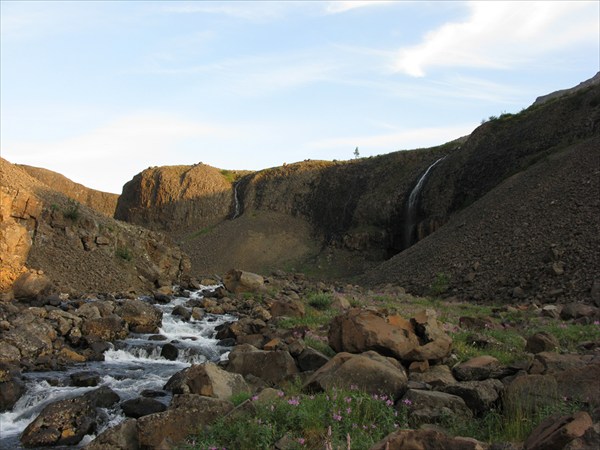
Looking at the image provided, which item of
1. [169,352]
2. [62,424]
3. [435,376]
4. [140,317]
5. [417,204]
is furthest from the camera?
[417,204]

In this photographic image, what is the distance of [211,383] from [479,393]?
401cm

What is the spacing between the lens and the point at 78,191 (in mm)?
82000

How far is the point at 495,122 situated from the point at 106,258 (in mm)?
34697

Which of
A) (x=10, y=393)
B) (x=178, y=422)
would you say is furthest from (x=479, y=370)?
(x=10, y=393)

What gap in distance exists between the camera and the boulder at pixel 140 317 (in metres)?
15.7

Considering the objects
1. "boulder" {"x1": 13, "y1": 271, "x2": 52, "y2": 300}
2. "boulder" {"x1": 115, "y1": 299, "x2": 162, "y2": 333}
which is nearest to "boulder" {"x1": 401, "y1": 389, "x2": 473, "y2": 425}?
"boulder" {"x1": 115, "y1": 299, "x2": 162, "y2": 333}

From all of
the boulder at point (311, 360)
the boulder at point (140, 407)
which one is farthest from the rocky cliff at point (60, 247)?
the boulder at point (311, 360)

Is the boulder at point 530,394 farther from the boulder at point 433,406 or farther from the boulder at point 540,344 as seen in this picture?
the boulder at point 540,344

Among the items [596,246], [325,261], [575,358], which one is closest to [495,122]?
[325,261]

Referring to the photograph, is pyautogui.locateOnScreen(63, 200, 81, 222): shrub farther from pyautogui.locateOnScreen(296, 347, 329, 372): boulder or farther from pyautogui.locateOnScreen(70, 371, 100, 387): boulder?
pyautogui.locateOnScreen(296, 347, 329, 372): boulder

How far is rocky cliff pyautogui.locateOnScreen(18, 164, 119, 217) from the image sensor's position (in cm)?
7956

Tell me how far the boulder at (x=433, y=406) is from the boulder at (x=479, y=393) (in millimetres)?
161

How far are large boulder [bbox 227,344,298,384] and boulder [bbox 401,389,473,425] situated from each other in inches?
118

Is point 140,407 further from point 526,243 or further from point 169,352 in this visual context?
point 526,243
